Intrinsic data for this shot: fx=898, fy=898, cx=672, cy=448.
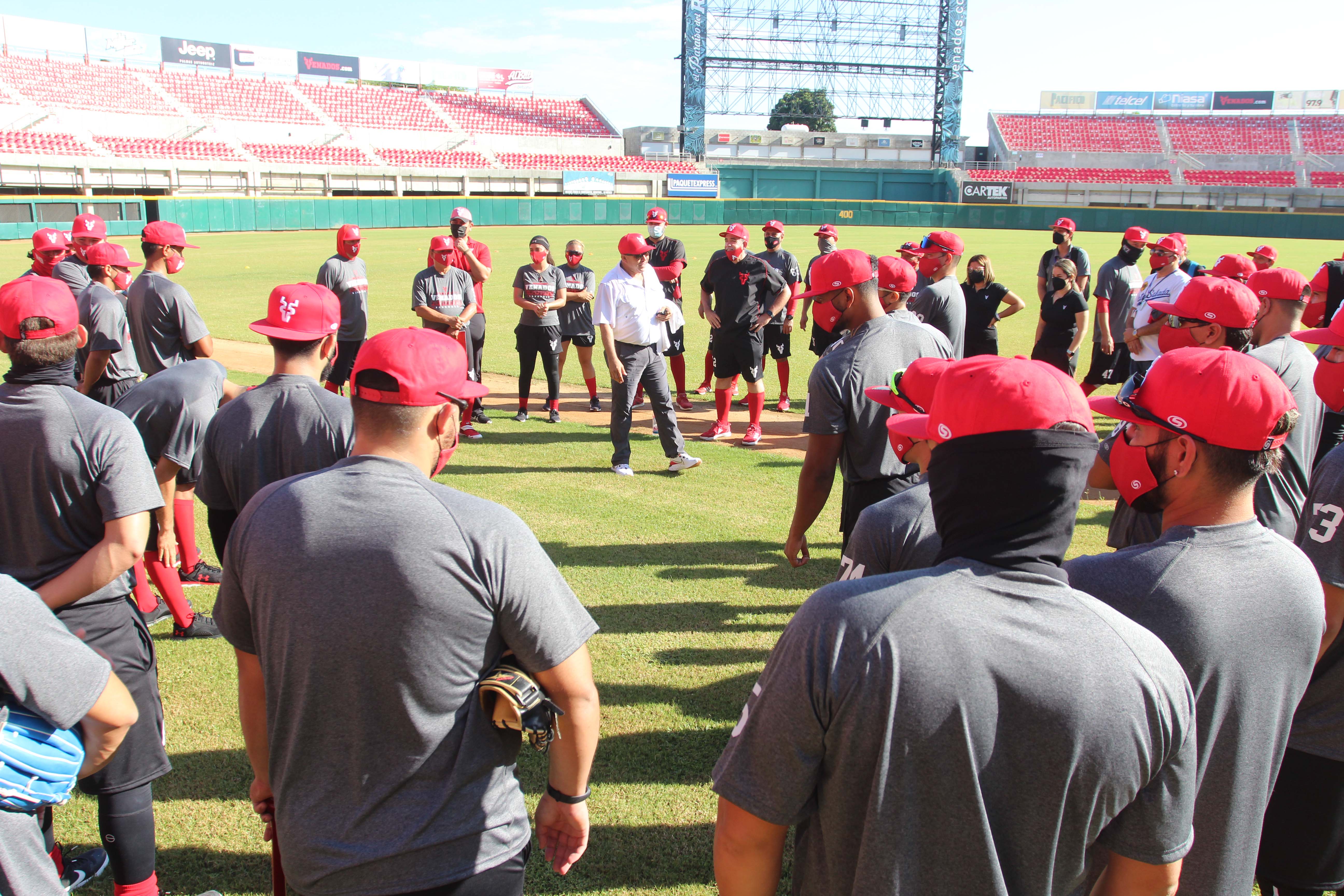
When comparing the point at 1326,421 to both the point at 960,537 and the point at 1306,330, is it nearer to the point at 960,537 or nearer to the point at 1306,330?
the point at 1306,330

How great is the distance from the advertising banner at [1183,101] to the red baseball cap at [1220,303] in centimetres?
9524

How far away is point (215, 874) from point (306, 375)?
2.07 metres

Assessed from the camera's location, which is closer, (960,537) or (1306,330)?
(960,537)

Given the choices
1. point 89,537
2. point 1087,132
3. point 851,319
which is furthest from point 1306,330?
point 1087,132

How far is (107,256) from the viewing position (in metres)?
6.99

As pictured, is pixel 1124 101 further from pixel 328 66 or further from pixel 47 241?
pixel 47 241

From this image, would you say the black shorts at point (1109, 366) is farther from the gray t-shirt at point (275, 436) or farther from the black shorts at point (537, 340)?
the gray t-shirt at point (275, 436)

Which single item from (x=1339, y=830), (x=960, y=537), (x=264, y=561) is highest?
(x=960, y=537)

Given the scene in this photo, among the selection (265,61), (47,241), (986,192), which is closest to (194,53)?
(265,61)

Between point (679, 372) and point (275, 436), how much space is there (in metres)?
7.83

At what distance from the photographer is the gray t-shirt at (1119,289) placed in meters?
9.52

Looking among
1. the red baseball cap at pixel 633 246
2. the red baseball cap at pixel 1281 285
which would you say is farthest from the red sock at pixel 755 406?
the red baseball cap at pixel 1281 285

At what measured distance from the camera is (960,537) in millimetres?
1760

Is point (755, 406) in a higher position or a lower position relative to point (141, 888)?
higher
